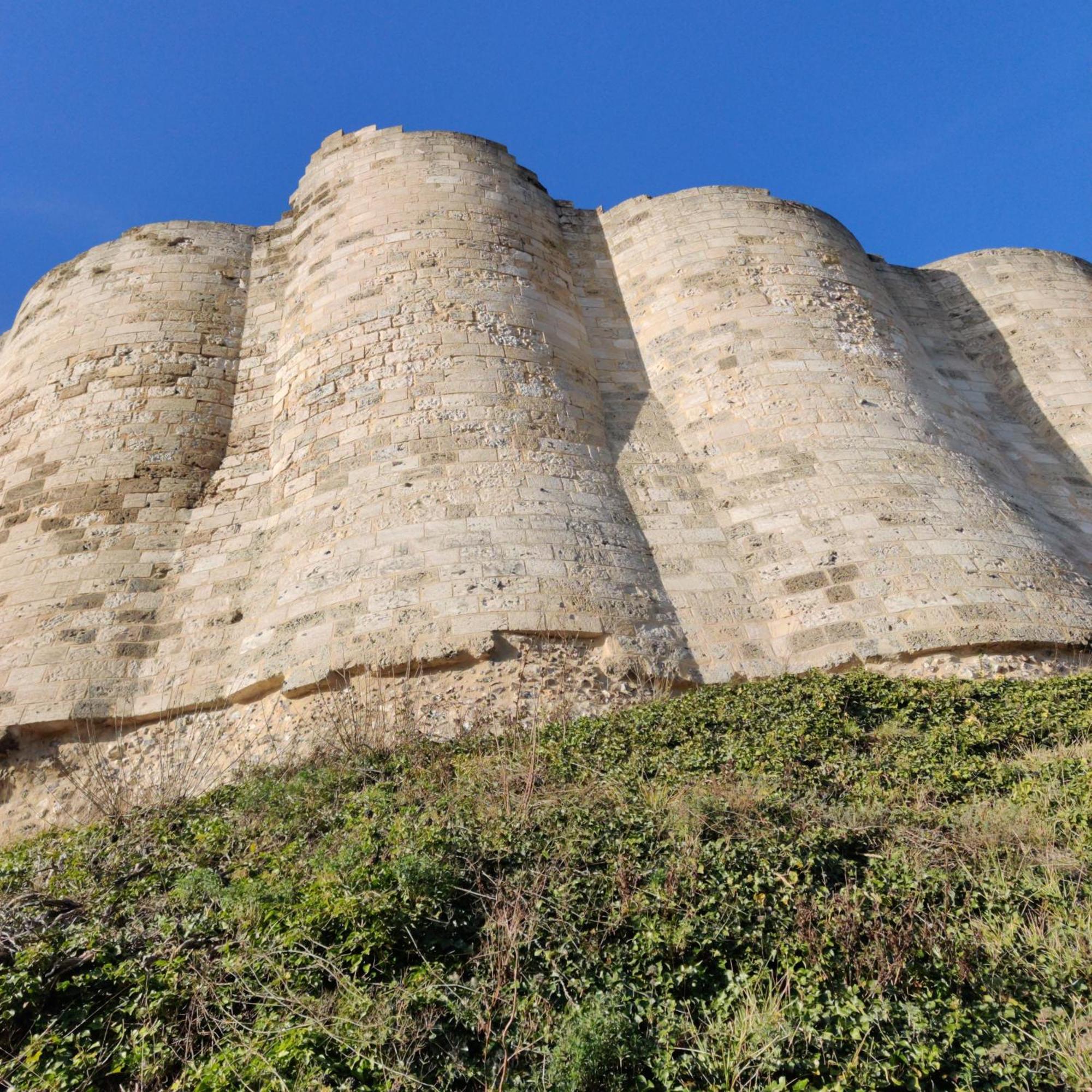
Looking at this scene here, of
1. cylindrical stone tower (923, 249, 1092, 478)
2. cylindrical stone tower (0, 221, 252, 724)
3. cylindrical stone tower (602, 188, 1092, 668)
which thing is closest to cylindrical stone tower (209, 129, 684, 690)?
cylindrical stone tower (0, 221, 252, 724)

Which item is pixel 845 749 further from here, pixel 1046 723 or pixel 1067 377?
pixel 1067 377

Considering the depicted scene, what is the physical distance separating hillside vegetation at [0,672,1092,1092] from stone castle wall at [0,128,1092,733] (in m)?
2.18

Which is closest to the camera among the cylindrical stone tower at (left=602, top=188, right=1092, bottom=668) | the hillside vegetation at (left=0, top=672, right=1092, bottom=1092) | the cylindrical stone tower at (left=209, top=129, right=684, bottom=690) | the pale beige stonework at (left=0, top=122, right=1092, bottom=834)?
the hillside vegetation at (left=0, top=672, right=1092, bottom=1092)

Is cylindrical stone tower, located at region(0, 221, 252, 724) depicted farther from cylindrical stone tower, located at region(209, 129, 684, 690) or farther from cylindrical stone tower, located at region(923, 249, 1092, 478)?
cylindrical stone tower, located at region(923, 249, 1092, 478)

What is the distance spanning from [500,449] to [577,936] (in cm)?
521

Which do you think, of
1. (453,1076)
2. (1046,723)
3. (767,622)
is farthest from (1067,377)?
(453,1076)

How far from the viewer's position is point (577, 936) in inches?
129

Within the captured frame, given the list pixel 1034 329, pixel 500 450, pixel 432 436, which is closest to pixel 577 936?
pixel 500 450

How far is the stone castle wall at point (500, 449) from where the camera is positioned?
7.00 m

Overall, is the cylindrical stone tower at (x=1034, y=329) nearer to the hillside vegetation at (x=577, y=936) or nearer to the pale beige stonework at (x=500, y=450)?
the pale beige stonework at (x=500, y=450)

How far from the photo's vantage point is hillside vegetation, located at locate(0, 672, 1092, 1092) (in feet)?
9.08

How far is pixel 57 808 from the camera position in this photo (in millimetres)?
6410

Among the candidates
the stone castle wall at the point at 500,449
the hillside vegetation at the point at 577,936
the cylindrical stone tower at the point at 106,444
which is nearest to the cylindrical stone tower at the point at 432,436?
the stone castle wall at the point at 500,449

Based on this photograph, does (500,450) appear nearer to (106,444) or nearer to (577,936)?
(106,444)
